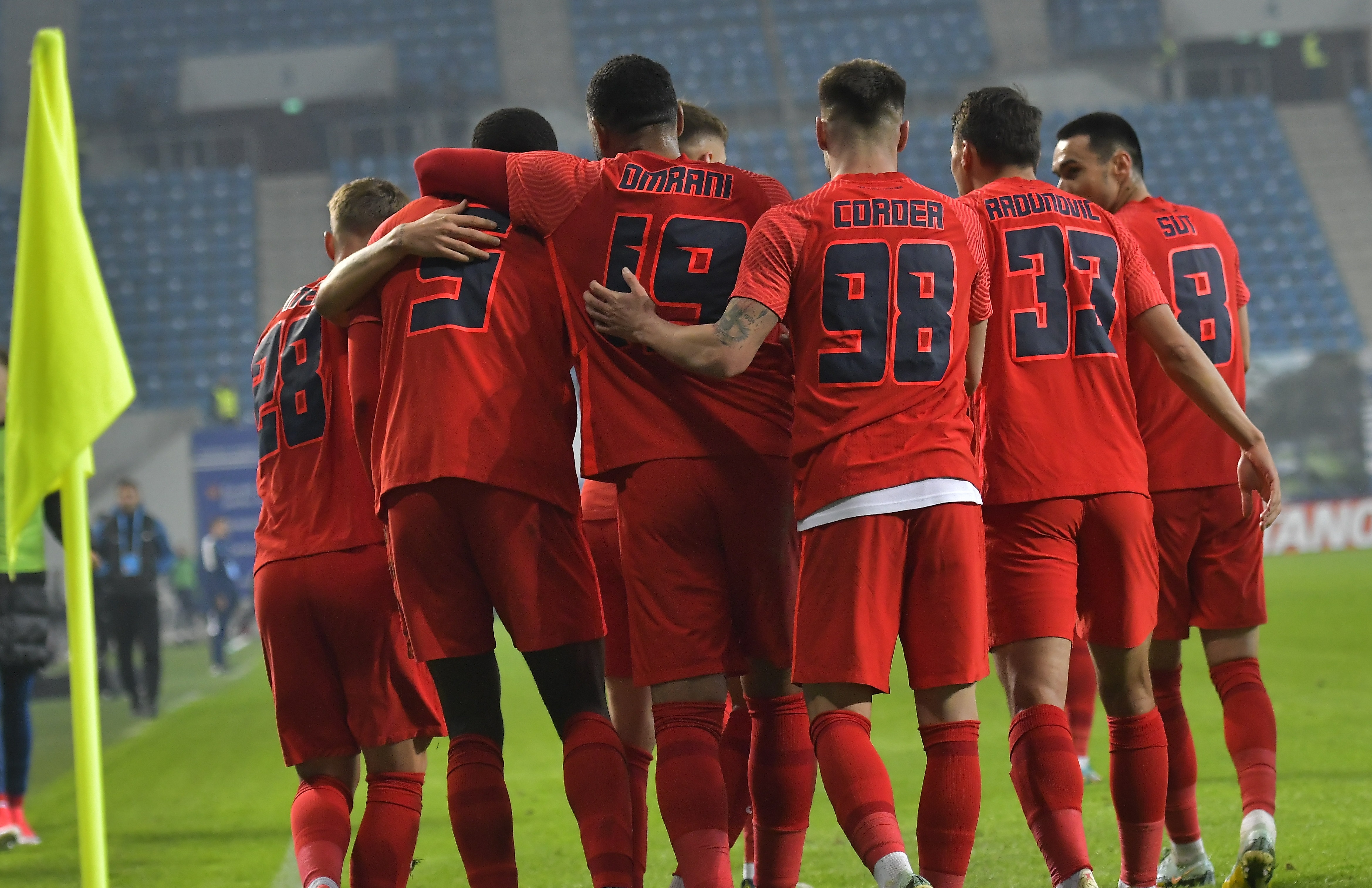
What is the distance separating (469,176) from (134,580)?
945 cm

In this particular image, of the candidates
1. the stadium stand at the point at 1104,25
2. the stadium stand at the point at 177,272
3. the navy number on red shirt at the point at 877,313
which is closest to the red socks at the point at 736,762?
the navy number on red shirt at the point at 877,313

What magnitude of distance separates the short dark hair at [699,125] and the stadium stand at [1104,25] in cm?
2749

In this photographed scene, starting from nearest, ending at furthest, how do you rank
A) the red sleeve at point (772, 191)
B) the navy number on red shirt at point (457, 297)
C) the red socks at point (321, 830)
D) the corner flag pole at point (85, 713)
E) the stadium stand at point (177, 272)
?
the corner flag pole at point (85, 713) → the navy number on red shirt at point (457, 297) → the red sleeve at point (772, 191) → the red socks at point (321, 830) → the stadium stand at point (177, 272)

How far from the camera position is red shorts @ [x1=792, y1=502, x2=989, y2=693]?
9.57 feet

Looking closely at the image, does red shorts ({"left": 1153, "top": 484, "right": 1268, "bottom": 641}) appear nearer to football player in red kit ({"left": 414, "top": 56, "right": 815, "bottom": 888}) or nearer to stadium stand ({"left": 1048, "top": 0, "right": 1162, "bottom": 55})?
football player in red kit ({"left": 414, "top": 56, "right": 815, "bottom": 888})

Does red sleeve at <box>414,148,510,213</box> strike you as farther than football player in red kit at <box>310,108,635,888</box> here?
Yes

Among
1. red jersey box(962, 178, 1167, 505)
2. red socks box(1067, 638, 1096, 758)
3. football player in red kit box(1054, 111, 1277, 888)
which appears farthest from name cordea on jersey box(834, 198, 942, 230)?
red socks box(1067, 638, 1096, 758)

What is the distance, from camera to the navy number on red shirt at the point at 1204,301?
407 cm

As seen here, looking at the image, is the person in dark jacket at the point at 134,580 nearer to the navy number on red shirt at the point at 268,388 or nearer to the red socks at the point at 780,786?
the navy number on red shirt at the point at 268,388

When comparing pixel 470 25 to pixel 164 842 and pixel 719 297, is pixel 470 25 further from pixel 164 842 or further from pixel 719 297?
pixel 719 297

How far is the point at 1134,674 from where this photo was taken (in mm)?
3490

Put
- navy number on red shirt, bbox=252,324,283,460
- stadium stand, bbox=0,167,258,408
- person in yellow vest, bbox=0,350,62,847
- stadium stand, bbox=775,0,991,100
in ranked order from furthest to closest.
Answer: stadium stand, bbox=775,0,991,100
stadium stand, bbox=0,167,258,408
person in yellow vest, bbox=0,350,62,847
navy number on red shirt, bbox=252,324,283,460

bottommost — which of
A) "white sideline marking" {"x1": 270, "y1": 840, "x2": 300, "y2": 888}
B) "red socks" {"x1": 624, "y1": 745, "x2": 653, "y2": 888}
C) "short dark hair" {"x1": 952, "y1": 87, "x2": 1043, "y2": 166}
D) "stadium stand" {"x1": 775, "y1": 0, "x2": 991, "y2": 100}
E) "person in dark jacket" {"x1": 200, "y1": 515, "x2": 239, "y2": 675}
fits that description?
"person in dark jacket" {"x1": 200, "y1": 515, "x2": 239, "y2": 675}

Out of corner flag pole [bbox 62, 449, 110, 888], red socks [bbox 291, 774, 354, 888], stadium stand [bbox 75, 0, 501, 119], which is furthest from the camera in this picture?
stadium stand [bbox 75, 0, 501, 119]
